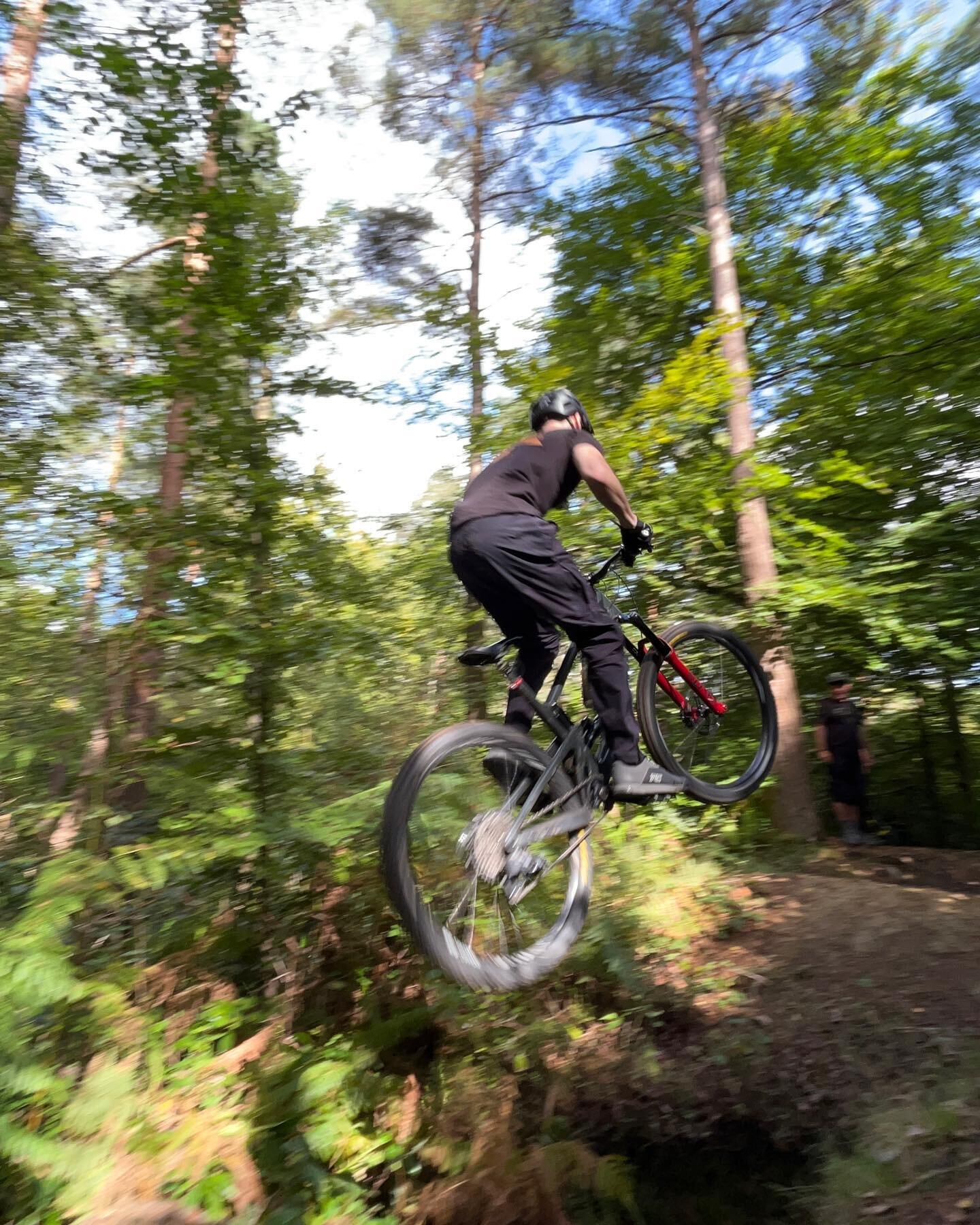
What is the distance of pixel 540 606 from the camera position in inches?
110

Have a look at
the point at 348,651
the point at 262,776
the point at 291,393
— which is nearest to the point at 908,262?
the point at 291,393

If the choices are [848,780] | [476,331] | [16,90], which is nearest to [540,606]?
[476,331]

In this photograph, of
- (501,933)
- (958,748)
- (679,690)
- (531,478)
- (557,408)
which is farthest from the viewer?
(958,748)

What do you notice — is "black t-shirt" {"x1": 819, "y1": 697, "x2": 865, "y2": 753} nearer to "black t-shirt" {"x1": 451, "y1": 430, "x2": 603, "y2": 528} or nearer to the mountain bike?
the mountain bike

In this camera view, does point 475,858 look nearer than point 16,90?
Yes

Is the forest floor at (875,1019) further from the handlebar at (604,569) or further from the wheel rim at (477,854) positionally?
the handlebar at (604,569)

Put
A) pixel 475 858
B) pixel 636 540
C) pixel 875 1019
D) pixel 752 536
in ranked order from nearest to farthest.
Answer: pixel 475 858 < pixel 636 540 < pixel 875 1019 < pixel 752 536

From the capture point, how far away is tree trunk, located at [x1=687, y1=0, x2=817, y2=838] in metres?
6.44

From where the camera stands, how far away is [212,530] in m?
4.82

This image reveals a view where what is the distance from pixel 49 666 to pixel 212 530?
137 centimetres

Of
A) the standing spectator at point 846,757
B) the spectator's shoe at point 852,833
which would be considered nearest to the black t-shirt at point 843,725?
the standing spectator at point 846,757

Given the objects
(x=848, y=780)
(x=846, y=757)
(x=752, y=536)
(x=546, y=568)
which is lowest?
(x=848, y=780)

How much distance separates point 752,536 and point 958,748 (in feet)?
20.3

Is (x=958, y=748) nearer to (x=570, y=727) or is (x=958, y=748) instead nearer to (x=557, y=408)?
(x=570, y=727)
